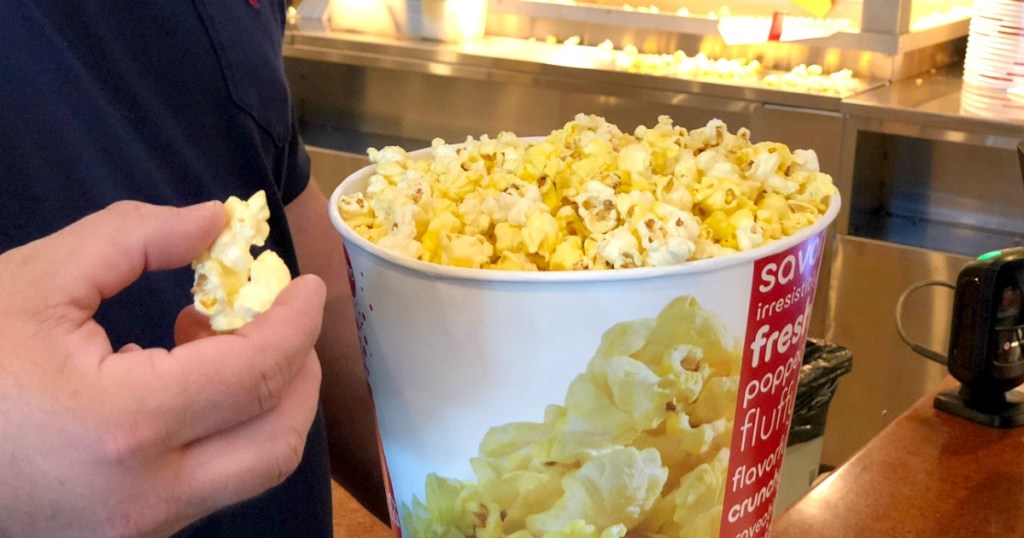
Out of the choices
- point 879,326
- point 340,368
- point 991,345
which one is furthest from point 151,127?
point 879,326

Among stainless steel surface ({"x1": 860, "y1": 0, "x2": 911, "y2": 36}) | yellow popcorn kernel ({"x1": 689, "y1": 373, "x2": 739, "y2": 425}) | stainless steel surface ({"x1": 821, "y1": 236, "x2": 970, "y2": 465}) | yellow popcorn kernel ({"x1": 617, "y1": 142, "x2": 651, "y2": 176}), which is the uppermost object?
yellow popcorn kernel ({"x1": 617, "y1": 142, "x2": 651, "y2": 176})

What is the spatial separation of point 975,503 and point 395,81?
220 centimetres

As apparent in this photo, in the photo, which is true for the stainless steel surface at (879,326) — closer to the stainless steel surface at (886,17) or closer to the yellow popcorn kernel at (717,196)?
the stainless steel surface at (886,17)

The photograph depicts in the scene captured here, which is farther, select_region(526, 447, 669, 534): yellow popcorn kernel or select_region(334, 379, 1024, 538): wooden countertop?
select_region(334, 379, 1024, 538): wooden countertop

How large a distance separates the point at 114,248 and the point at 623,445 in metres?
0.24

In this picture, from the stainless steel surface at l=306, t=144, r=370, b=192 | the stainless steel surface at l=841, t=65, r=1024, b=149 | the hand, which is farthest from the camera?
the stainless steel surface at l=306, t=144, r=370, b=192

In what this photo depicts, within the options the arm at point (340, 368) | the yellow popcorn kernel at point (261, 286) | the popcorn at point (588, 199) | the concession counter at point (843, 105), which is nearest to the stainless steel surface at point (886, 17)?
the concession counter at point (843, 105)

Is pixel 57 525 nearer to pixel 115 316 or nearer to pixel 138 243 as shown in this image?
pixel 138 243

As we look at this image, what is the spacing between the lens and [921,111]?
195 cm

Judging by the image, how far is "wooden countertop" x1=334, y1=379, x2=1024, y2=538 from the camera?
0.84 metres

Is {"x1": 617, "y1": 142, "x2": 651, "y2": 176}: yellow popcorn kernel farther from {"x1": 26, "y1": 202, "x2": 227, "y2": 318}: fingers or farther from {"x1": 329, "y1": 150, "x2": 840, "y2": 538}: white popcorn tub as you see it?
{"x1": 26, "y1": 202, "x2": 227, "y2": 318}: fingers

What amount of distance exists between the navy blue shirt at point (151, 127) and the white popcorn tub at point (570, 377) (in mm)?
214

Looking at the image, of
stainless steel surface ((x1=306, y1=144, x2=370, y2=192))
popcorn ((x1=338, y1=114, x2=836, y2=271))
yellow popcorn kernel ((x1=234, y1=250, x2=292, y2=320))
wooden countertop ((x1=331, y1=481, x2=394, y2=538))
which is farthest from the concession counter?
yellow popcorn kernel ((x1=234, y1=250, x2=292, y2=320))

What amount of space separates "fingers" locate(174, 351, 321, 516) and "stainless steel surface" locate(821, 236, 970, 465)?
5.94 ft
